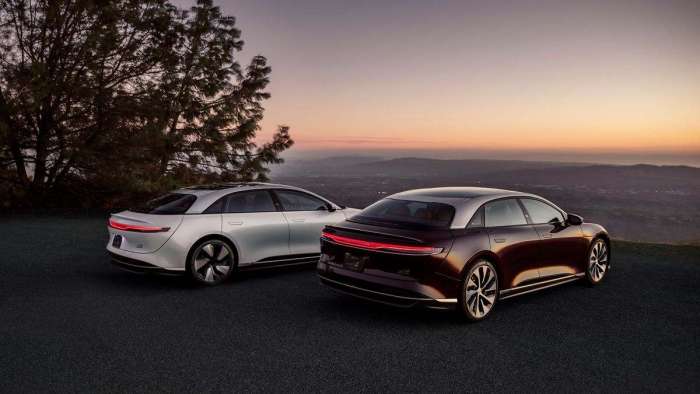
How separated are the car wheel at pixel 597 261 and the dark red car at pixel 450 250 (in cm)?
59

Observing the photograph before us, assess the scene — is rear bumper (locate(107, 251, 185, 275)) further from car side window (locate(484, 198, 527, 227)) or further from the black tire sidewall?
car side window (locate(484, 198, 527, 227))

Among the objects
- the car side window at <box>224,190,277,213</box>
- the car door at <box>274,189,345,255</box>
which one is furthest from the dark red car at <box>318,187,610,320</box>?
the car side window at <box>224,190,277,213</box>

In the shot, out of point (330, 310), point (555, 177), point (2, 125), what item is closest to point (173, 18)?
point (2, 125)

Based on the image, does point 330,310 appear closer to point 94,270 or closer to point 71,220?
point 94,270

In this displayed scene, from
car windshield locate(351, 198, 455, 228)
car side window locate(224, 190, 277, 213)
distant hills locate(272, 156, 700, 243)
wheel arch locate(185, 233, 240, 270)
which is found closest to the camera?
car windshield locate(351, 198, 455, 228)

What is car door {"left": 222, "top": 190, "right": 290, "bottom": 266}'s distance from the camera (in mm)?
8086

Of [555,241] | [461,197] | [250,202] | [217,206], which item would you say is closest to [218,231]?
[217,206]

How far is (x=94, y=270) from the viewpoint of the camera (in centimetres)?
915

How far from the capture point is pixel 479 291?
20.5 ft

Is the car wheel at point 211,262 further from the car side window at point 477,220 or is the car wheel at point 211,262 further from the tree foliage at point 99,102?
the tree foliage at point 99,102

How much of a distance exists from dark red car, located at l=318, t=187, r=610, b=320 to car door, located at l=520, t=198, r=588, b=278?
1cm

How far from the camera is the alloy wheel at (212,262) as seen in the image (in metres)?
7.78

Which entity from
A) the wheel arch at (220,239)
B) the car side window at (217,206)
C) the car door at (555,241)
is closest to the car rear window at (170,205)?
the car side window at (217,206)

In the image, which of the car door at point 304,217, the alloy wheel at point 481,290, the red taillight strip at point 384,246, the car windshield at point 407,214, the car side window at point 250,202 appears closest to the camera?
the red taillight strip at point 384,246
